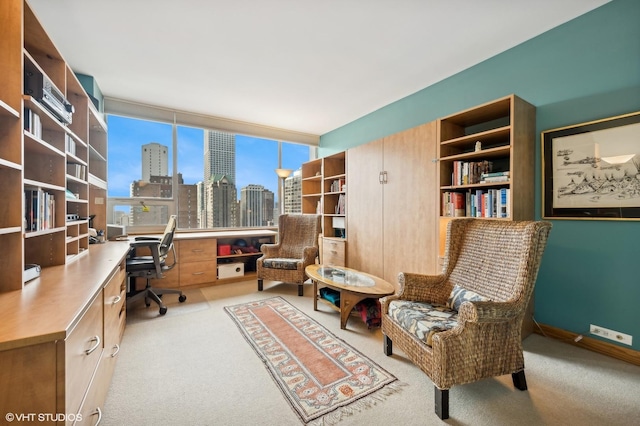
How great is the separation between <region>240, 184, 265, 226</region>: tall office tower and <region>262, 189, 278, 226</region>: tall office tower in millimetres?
43

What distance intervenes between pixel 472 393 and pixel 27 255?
121 inches

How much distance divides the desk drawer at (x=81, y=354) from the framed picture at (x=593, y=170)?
334 cm

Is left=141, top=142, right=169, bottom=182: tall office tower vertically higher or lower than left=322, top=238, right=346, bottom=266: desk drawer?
higher

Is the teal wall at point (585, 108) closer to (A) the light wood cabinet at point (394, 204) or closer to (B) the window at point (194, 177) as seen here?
(A) the light wood cabinet at point (394, 204)

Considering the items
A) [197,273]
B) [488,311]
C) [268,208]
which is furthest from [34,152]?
[268,208]

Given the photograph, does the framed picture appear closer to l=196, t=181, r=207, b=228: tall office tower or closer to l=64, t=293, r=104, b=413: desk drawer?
l=64, t=293, r=104, b=413: desk drawer

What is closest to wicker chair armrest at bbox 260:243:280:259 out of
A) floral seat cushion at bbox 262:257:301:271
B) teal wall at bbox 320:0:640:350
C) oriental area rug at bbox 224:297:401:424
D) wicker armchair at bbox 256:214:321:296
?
wicker armchair at bbox 256:214:321:296

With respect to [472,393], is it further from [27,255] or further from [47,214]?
[27,255]

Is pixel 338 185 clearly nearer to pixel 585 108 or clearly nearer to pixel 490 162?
pixel 490 162

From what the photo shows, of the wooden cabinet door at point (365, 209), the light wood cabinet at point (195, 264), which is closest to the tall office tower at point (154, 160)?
the light wood cabinet at point (195, 264)

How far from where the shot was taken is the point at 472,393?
165 cm

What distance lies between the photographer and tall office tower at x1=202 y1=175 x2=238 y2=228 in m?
4.72

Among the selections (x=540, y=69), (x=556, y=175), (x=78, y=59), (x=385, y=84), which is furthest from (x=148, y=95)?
(x=556, y=175)

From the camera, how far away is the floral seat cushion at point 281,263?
3564 millimetres
